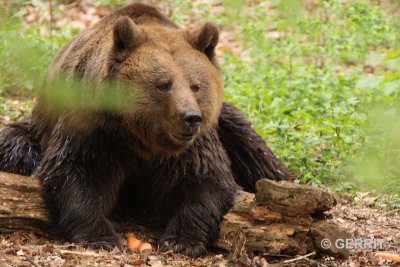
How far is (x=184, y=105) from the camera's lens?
198 inches

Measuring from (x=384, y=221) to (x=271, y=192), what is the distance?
175 cm

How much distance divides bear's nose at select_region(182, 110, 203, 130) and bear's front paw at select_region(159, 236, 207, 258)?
0.99 m

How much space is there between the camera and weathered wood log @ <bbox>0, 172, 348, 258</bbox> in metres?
4.77

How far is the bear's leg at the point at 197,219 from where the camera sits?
5.39 metres

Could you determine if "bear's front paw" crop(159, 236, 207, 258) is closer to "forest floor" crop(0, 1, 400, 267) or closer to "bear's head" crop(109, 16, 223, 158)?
"forest floor" crop(0, 1, 400, 267)

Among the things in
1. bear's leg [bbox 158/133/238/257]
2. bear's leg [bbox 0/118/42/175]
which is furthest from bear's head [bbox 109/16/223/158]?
bear's leg [bbox 0/118/42/175]

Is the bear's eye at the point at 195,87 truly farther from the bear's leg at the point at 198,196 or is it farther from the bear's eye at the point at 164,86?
the bear's leg at the point at 198,196

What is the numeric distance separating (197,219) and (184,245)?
268 millimetres

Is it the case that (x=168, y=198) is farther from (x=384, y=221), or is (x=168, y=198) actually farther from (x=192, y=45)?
(x=384, y=221)

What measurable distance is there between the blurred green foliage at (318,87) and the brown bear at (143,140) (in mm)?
471

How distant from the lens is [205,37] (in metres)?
5.66

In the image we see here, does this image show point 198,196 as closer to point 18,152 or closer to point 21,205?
point 21,205

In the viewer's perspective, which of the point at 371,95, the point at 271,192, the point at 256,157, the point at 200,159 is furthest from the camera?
the point at 371,95

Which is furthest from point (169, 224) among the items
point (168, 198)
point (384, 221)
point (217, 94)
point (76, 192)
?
point (384, 221)
